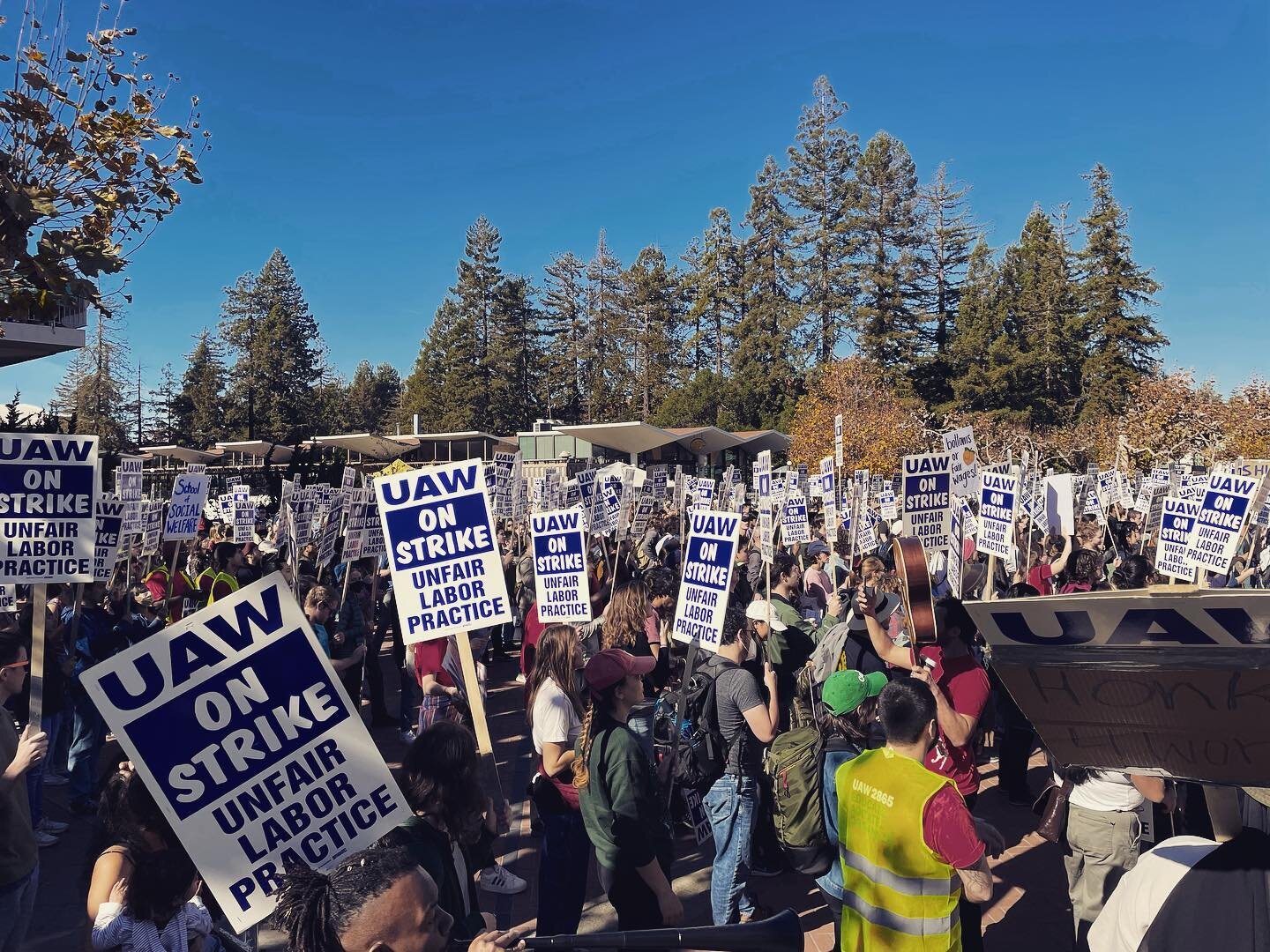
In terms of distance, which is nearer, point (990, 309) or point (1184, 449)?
point (1184, 449)

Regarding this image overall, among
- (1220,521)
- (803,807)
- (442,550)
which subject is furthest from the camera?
(1220,521)

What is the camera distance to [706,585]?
6.64m

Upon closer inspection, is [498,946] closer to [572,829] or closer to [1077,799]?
[572,829]

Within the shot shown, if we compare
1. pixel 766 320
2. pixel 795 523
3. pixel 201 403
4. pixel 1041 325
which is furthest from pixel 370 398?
pixel 795 523

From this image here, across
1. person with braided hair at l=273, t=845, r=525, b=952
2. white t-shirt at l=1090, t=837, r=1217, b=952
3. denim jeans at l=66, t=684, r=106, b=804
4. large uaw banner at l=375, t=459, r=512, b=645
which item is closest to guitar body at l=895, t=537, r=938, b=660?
large uaw banner at l=375, t=459, r=512, b=645

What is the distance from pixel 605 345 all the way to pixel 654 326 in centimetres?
574

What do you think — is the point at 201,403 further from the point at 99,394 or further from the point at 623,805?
the point at 623,805

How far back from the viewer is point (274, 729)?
3121mm

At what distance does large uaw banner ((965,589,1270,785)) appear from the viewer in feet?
6.07

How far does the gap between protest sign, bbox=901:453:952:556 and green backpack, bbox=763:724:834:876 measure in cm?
449

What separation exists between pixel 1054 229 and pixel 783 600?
61.8 m

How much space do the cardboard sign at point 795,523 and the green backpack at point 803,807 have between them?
400 inches

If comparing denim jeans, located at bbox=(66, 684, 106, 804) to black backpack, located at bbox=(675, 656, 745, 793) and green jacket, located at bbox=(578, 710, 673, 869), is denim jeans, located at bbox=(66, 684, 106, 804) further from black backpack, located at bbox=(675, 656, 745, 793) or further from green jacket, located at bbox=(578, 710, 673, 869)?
green jacket, located at bbox=(578, 710, 673, 869)

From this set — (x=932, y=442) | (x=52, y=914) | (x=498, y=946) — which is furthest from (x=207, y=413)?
(x=498, y=946)
